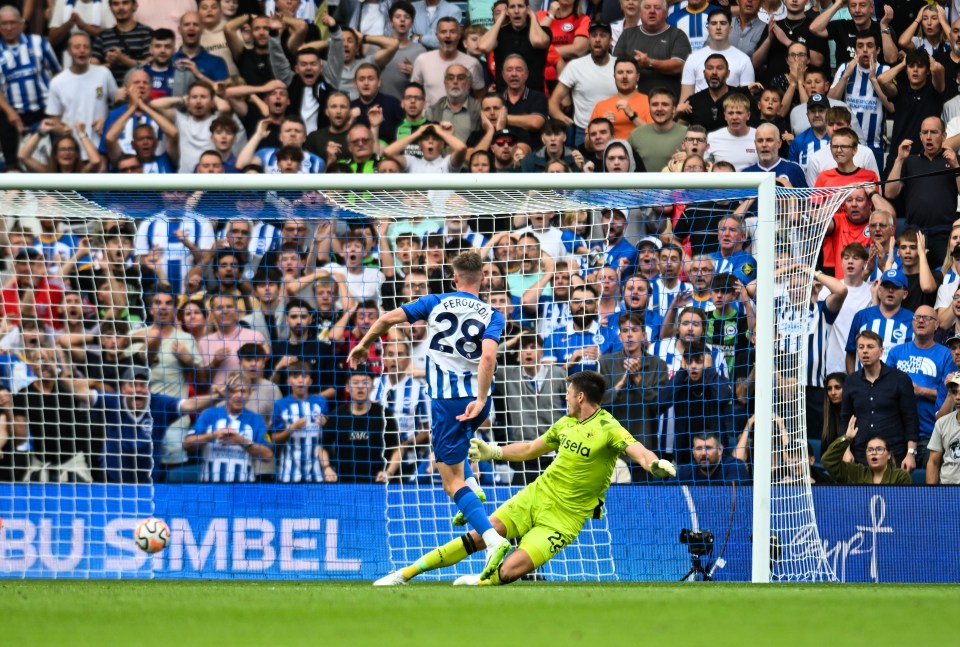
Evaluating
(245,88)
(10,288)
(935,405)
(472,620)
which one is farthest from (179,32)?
(472,620)

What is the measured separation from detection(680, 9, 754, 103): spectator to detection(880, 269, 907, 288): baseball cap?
2.84 m

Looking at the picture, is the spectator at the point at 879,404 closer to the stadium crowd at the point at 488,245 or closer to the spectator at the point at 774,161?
the stadium crowd at the point at 488,245

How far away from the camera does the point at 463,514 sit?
8836mm

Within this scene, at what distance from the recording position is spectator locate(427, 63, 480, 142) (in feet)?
44.8

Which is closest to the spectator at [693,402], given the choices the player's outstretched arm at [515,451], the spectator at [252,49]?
the player's outstretched arm at [515,451]

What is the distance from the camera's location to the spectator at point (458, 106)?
1365 centimetres

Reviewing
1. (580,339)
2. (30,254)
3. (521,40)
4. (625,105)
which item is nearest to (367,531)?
(580,339)

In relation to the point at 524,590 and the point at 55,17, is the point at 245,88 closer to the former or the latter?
the point at 55,17

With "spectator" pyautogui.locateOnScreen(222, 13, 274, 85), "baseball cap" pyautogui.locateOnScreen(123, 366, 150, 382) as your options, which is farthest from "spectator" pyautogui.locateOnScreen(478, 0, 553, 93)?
"baseball cap" pyautogui.locateOnScreen(123, 366, 150, 382)

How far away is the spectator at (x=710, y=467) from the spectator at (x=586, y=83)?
4.45 metres

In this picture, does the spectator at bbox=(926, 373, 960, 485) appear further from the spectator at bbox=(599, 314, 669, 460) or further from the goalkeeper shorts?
the goalkeeper shorts

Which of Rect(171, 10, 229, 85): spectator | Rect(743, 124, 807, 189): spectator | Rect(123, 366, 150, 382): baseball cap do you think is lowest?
Rect(123, 366, 150, 382): baseball cap

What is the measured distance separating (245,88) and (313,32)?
1020mm

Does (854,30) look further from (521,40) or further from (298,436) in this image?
(298,436)
